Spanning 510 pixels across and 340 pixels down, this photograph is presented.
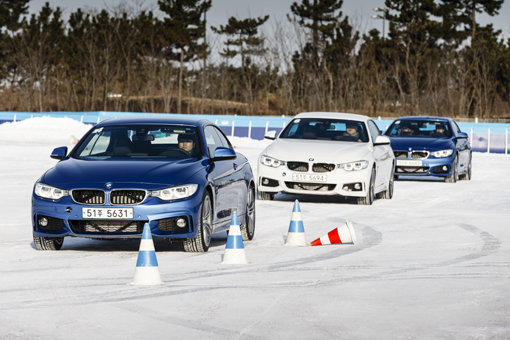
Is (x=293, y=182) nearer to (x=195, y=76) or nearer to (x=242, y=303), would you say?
(x=242, y=303)

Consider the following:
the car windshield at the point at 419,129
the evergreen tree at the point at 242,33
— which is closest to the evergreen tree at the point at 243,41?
the evergreen tree at the point at 242,33

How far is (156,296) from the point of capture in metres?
7.91

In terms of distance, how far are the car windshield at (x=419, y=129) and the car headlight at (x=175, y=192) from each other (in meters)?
15.2

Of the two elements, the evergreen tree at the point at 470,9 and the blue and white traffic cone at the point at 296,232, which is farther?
the evergreen tree at the point at 470,9

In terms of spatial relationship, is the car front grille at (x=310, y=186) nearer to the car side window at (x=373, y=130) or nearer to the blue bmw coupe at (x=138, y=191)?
the car side window at (x=373, y=130)

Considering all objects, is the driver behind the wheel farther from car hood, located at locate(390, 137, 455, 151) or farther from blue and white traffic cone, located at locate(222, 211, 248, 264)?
car hood, located at locate(390, 137, 455, 151)

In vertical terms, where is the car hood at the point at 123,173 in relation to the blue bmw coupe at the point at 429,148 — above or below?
above

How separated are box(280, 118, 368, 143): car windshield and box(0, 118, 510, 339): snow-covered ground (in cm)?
377

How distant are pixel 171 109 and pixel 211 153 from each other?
77.2 metres

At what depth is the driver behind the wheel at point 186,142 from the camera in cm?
1153

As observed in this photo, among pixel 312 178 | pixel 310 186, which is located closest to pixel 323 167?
pixel 312 178

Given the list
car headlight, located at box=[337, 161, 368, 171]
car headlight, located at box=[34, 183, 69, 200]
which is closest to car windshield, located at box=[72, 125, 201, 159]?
car headlight, located at box=[34, 183, 69, 200]

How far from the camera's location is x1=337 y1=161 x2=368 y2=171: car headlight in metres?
17.6

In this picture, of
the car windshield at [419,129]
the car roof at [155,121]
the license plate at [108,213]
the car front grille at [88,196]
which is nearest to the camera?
the license plate at [108,213]
